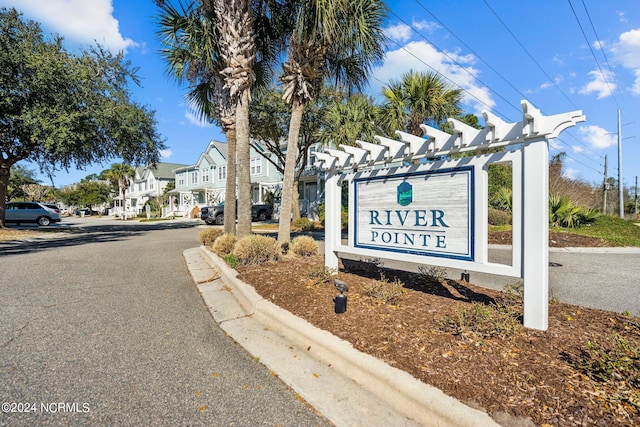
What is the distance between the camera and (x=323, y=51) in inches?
290

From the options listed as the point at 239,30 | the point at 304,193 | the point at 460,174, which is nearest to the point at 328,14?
the point at 239,30

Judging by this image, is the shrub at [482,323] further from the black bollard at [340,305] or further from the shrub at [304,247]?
the shrub at [304,247]

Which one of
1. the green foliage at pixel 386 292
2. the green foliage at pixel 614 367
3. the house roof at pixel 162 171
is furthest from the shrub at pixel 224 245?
the house roof at pixel 162 171

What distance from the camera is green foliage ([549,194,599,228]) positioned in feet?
44.0

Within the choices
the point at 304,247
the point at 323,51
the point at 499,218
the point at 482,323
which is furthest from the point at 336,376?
the point at 499,218

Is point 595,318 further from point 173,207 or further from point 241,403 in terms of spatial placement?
point 173,207

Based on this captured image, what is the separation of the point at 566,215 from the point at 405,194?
12.8m

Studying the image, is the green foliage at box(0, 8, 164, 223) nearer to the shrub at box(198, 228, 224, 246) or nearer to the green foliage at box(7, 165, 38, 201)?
the shrub at box(198, 228, 224, 246)

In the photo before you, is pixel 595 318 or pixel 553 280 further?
pixel 553 280

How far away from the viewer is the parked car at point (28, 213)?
Result: 71.4 ft

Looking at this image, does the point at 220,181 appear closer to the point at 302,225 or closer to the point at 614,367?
the point at 302,225

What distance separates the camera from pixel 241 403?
7.86ft

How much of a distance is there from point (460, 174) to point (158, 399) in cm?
355

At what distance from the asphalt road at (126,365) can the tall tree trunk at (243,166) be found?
8.59ft
